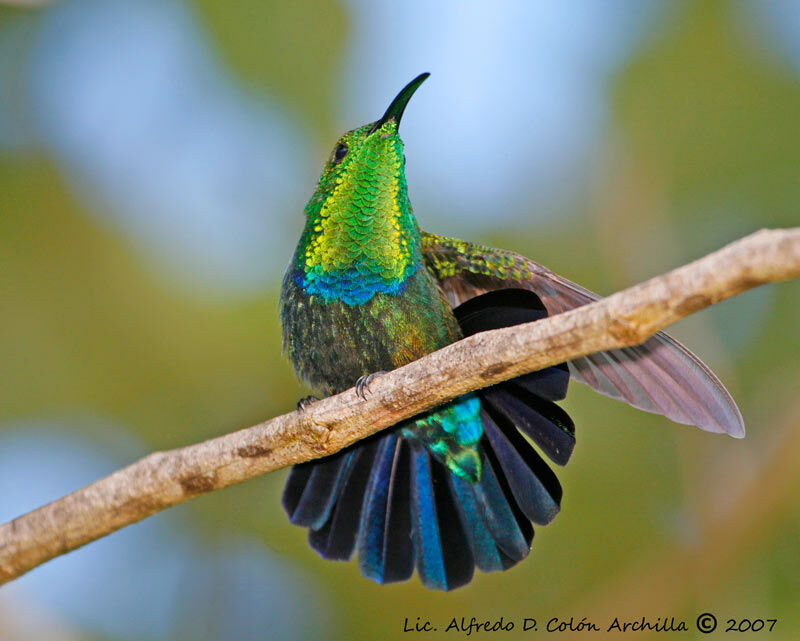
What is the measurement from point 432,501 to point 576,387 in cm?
158

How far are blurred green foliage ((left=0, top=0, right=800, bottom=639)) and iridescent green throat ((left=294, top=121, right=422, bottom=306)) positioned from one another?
1.47 metres

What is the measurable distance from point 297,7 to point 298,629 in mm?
4110

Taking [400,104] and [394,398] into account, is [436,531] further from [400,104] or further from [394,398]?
[400,104]

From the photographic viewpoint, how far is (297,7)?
19.2ft

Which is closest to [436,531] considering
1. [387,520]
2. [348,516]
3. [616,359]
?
[387,520]

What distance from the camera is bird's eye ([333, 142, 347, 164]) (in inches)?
183

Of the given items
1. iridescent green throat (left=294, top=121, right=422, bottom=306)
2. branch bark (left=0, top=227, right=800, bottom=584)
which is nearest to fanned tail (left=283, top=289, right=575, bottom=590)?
iridescent green throat (left=294, top=121, right=422, bottom=306)

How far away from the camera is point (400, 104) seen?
4.58 metres

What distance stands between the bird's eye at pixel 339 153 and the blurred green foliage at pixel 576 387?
1401mm

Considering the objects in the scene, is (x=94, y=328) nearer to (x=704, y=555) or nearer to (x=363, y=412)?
(x=363, y=412)

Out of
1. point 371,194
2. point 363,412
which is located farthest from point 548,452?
point 371,194

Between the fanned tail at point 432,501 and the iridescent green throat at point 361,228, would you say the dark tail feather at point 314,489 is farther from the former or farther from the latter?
the iridescent green throat at point 361,228

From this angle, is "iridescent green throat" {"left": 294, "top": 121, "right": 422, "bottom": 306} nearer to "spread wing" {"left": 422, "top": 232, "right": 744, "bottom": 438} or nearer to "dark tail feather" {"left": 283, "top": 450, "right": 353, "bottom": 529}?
"spread wing" {"left": 422, "top": 232, "right": 744, "bottom": 438}

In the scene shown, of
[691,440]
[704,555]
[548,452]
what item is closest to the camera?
[548,452]
